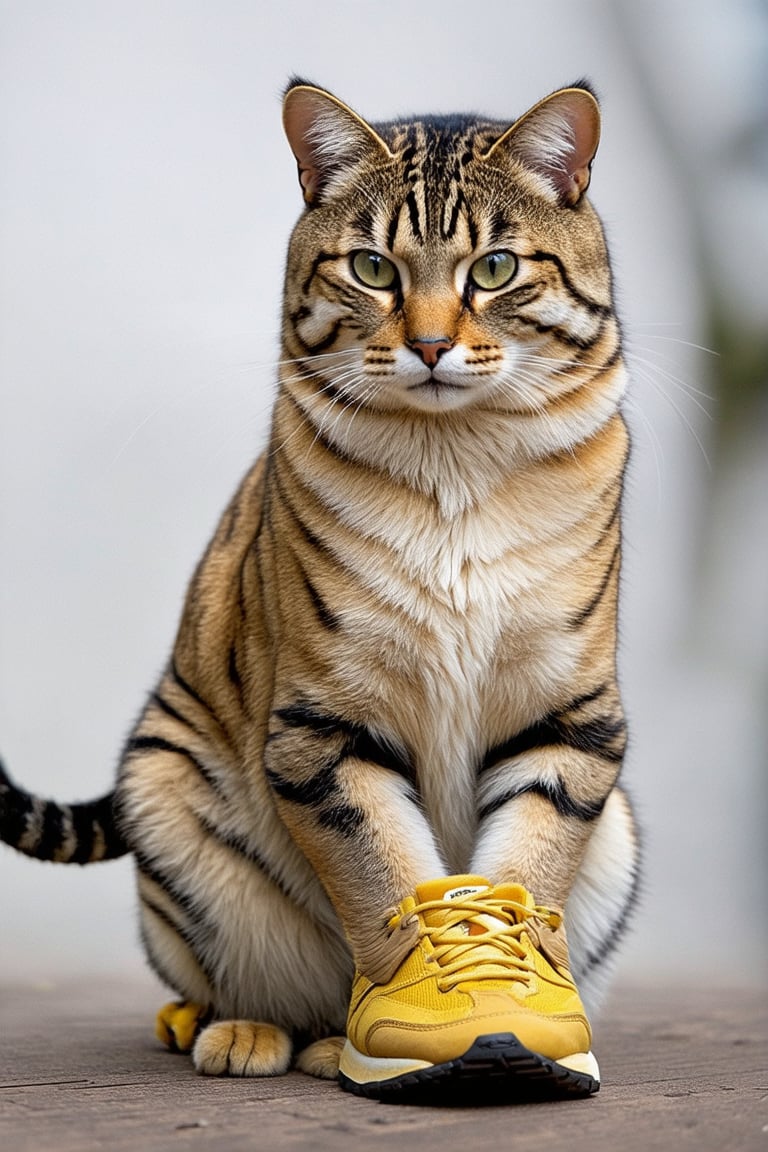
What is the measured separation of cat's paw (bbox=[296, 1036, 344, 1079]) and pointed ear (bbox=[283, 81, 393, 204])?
117 centimetres

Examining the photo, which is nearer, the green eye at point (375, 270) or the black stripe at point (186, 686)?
the green eye at point (375, 270)

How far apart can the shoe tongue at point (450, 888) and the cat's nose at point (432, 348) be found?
633 mm

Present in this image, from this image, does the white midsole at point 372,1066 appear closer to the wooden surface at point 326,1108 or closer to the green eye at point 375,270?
the wooden surface at point 326,1108

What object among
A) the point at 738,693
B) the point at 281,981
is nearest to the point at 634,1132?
the point at 281,981

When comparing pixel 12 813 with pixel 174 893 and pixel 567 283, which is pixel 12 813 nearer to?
pixel 174 893

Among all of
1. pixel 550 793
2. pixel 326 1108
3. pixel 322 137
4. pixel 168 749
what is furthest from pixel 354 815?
pixel 322 137

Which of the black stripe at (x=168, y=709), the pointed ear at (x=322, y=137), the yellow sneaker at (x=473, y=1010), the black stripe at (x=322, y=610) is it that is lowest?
the yellow sneaker at (x=473, y=1010)

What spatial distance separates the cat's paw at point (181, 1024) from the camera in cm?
213

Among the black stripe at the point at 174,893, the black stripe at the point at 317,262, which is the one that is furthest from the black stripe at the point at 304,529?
the black stripe at the point at 174,893

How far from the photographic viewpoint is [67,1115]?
5.00 feet

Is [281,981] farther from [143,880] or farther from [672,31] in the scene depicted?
[672,31]

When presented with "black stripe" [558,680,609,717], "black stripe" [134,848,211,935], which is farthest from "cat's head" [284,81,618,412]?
"black stripe" [134,848,211,935]

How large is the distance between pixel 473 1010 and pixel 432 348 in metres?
0.78

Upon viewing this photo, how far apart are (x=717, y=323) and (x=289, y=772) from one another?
3428mm
